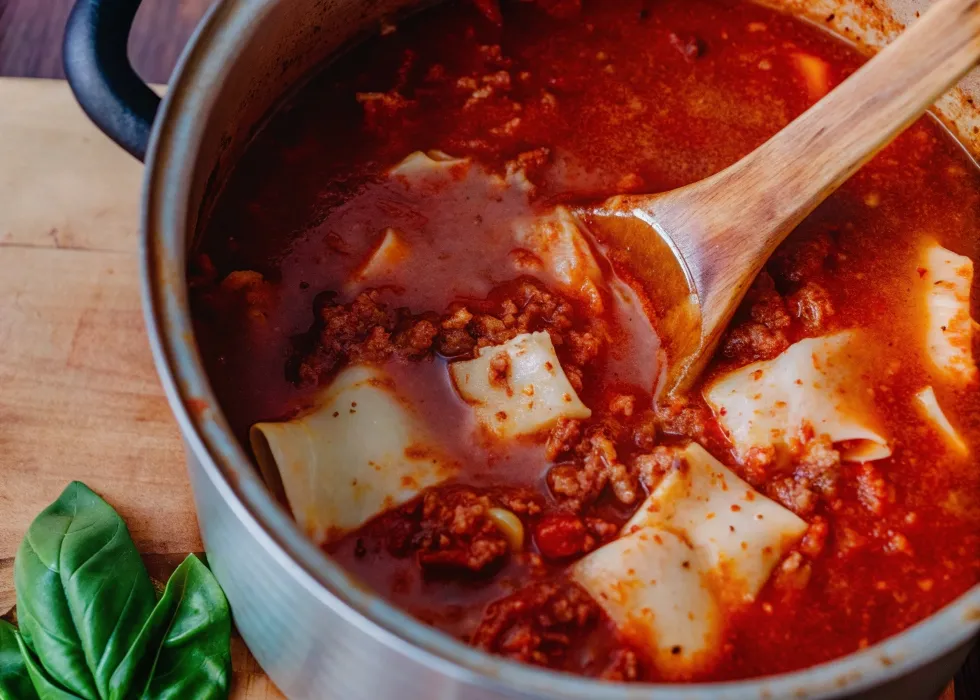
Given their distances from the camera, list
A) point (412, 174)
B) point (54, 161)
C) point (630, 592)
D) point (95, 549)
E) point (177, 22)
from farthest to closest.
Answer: point (177, 22)
point (54, 161)
point (412, 174)
point (95, 549)
point (630, 592)

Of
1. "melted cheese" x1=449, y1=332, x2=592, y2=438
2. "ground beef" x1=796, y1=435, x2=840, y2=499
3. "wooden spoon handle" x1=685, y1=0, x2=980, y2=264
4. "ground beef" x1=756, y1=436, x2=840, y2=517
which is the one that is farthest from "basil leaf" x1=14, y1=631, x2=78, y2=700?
"wooden spoon handle" x1=685, y1=0, x2=980, y2=264

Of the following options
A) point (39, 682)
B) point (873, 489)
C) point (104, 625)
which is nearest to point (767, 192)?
point (873, 489)

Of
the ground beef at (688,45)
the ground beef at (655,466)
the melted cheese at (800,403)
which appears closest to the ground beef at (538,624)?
the ground beef at (655,466)

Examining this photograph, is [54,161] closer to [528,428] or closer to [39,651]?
[39,651]

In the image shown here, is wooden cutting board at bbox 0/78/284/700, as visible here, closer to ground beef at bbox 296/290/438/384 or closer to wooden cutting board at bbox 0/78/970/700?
wooden cutting board at bbox 0/78/970/700

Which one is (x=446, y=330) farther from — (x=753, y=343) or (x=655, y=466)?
(x=753, y=343)

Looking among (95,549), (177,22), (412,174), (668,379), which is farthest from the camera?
(177,22)

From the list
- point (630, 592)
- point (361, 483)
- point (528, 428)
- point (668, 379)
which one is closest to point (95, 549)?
point (361, 483)
